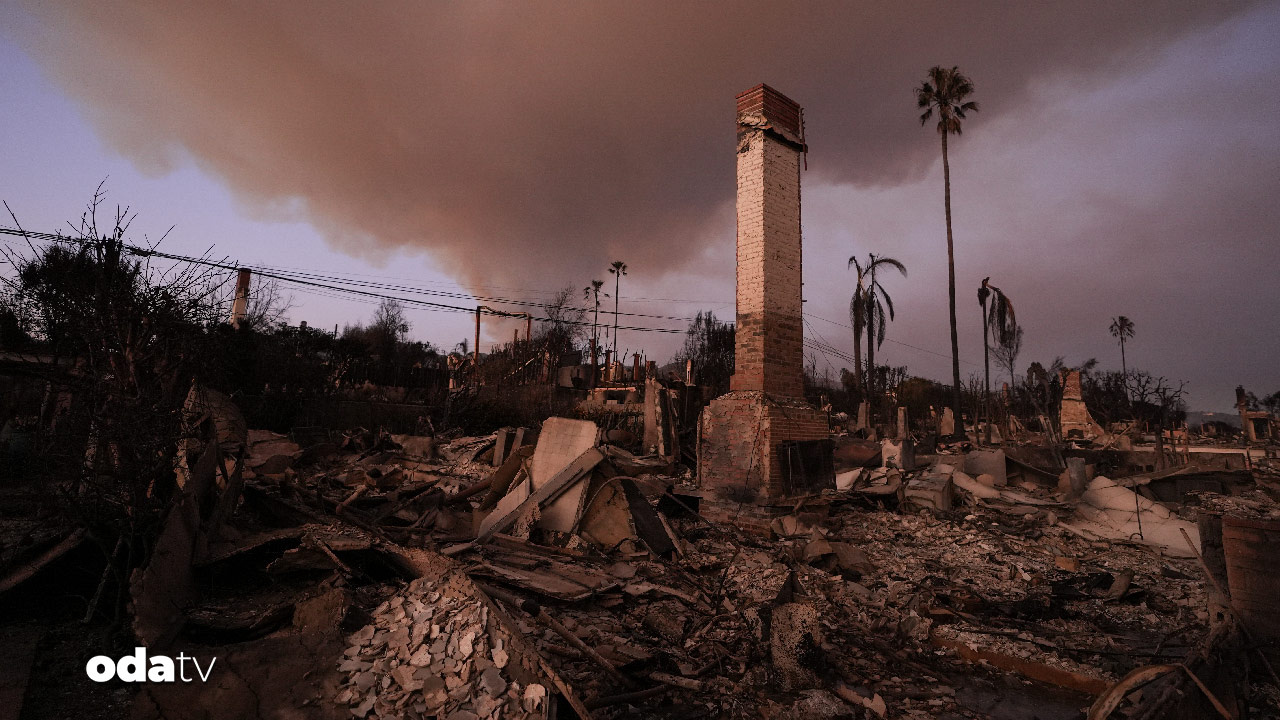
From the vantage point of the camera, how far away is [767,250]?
298 inches

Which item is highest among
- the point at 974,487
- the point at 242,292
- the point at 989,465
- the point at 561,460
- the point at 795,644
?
the point at 242,292

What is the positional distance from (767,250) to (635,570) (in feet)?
15.0

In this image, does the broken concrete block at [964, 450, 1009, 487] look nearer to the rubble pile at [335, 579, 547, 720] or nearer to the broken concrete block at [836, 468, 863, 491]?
the broken concrete block at [836, 468, 863, 491]

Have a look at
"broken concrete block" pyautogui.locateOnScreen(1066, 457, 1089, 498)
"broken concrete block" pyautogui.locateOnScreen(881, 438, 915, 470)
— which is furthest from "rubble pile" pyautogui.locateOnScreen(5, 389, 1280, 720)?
"broken concrete block" pyautogui.locateOnScreen(881, 438, 915, 470)

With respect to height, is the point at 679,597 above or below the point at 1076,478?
below

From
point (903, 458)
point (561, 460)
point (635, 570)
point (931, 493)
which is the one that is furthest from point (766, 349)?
point (903, 458)

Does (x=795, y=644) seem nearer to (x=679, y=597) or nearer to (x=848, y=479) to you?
(x=679, y=597)

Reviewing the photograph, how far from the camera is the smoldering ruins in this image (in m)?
3.16

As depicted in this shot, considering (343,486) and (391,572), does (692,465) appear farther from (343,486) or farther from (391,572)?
(391,572)

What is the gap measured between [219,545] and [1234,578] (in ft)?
25.0

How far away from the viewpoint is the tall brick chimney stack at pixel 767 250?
7.50 meters

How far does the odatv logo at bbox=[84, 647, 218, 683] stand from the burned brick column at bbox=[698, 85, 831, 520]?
5781 mm

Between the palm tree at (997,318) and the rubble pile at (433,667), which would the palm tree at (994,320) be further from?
the rubble pile at (433,667)

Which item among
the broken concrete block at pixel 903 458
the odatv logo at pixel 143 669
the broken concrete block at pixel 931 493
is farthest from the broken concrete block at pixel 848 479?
the odatv logo at pixel 143 669
